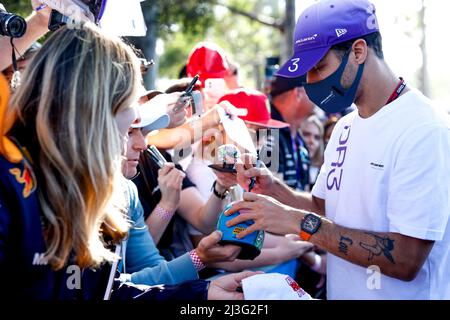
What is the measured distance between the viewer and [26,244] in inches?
69.2

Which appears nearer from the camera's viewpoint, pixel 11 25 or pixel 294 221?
pixel 294 221

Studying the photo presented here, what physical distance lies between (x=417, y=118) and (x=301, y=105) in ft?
10.7

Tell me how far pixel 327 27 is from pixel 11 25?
150 cm

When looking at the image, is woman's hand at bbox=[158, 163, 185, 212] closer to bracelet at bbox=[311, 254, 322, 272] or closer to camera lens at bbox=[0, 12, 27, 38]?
camera lens at bbox=[0, 12, 27, 38]

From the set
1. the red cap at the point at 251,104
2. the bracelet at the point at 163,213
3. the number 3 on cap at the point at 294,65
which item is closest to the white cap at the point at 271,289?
the number 3 on cap at the point at 294,65

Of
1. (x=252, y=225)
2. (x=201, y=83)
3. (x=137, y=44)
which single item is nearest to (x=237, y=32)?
(x=137, y=44)

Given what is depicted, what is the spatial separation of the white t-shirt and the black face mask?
0.44 feet

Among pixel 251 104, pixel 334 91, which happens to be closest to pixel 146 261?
pixel 334 91

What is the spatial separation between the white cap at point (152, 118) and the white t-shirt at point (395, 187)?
0.98m

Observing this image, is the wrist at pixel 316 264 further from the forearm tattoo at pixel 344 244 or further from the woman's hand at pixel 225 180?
the forearm tattoo at pixel 344 244

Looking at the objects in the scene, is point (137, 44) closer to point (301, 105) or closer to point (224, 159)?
point (301, 105)

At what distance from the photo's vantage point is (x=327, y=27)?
8.89ft

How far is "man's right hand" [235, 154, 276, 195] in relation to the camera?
9.53 ft

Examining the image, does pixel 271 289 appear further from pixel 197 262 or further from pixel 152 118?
pixel 152 118
